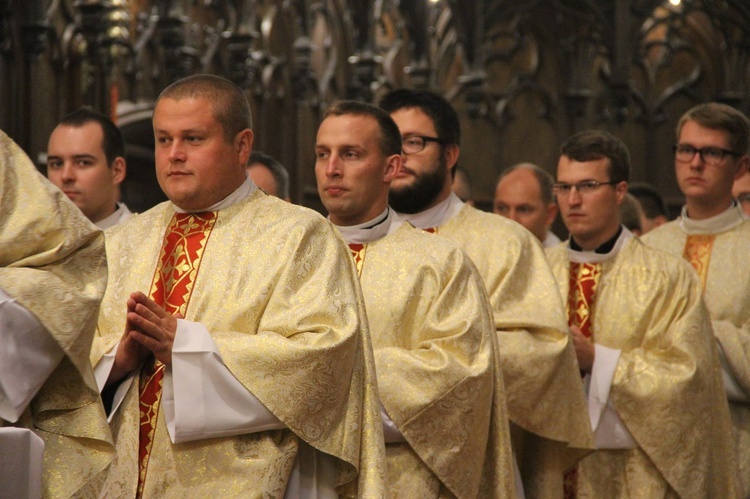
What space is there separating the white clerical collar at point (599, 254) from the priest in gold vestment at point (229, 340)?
90.2 inches

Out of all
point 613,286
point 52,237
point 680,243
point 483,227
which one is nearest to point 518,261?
point 483,227

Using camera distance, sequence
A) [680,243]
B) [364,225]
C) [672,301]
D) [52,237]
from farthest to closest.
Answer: [680,243] < [672,301] < [364,225] < [52,237]

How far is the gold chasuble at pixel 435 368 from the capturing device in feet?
14.6

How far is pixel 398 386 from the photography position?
4.41 metres

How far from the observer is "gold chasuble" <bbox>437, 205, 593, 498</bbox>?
17.1 ft

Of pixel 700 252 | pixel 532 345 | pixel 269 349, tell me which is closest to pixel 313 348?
pixel 269 349

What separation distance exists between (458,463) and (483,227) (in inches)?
51.9

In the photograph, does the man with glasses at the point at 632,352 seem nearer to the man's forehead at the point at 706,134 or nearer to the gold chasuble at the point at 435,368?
the man's forehead at the point at 706,134

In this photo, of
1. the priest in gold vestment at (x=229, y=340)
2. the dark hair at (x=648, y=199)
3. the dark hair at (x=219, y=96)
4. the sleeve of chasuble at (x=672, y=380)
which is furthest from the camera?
the dark hair at (x=648, y=199)

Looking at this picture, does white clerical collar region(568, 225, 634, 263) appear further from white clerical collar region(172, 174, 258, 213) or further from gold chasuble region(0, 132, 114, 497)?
gold chasuble region(0, 132, 114, 497)

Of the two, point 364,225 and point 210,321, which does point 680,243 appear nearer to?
point 364,225

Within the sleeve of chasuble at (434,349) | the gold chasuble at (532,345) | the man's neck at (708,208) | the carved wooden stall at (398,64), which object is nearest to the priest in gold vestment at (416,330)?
the sleeve of chasuble at (434,349)

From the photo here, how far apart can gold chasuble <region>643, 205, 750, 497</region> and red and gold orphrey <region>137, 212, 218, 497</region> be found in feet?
10.4

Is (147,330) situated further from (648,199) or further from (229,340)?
(648,199)
